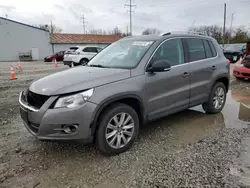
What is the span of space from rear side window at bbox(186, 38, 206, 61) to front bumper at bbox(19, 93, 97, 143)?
2.41 metres

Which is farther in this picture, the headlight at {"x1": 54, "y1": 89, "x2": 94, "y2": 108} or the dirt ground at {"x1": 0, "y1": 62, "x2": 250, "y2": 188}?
the headlight at {"x1": 54, "y1": 89, "x2": 94, "y2": 108}

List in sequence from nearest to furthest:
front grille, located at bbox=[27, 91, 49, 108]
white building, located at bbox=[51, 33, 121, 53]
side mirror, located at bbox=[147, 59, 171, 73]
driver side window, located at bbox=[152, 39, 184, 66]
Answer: front grille, located at bbox=[27, 91, 49, 108] < side mirror, located at bbox=[147, 59, 171, 73] < driver side window, located at bbox=[152, 39, 184, 66] < white building, located at bbox=[51, 33, 121, 53]

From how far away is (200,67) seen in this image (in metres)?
4.43

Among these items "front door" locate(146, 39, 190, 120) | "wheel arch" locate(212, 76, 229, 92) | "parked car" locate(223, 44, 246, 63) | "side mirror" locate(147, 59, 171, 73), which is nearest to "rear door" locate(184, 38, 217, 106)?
"front door" locate(146, 39, 190, 120)

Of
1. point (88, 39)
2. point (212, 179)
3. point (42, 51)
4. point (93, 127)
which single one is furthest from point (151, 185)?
point (88, 39)

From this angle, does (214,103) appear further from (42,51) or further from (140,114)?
(42,51)

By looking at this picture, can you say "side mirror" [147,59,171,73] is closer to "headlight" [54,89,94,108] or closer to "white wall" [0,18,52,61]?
"headlight" [54,89,94,108]

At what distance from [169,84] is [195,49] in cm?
118

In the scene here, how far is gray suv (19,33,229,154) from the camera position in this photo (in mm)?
2871

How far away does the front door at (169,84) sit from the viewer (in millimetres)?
3613

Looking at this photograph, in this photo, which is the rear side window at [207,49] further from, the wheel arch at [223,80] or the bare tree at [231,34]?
the bare tree at [231,34]

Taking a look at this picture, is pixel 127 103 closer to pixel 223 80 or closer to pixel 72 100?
pixel 72 100

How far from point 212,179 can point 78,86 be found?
2.04 meters

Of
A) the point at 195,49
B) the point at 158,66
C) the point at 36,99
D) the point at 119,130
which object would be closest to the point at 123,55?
the point at 158,66
